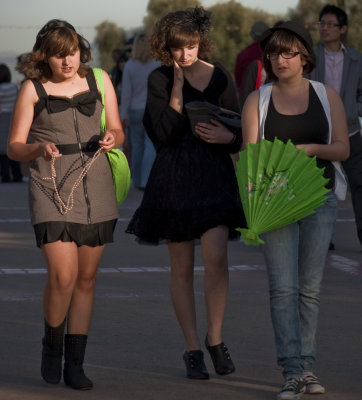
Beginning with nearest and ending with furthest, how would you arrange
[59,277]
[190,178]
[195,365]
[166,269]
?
[59,277], [195,365], [190,178], [166,269]

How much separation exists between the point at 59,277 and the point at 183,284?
75cm

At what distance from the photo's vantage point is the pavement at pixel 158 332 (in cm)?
590

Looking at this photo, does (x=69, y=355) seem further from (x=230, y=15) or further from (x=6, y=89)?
(x=230, y=15)

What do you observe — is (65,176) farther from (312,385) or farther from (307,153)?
(312,385)

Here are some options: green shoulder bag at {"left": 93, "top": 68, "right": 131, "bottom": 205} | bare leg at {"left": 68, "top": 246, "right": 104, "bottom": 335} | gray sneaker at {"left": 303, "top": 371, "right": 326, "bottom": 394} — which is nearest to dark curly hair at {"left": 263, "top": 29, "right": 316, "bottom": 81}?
green shoulder bag at {"left": 93, "top": 68, "right": 131, "bottom": 205}

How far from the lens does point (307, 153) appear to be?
5695 mm

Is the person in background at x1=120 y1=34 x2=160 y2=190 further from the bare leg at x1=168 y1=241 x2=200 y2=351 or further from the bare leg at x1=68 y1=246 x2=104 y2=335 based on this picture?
the bare leg at x1=68 y1=246 x2=104 y2=335

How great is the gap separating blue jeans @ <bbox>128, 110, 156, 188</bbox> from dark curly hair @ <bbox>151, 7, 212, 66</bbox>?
35.5 ft

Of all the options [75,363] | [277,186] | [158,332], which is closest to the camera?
[277,186]

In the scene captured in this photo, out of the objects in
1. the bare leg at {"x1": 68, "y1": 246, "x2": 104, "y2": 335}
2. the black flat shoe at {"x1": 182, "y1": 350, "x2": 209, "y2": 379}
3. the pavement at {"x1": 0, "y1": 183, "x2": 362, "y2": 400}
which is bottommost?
the pavement at {"x1": 0, "y1": 183, "x2": 362, "y2": 400}

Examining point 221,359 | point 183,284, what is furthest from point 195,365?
point 183,284

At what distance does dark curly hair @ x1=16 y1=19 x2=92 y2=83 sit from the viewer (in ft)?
19.2

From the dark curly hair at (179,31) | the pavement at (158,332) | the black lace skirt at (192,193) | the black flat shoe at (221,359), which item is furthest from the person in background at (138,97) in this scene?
the black flat shoe at (221,359)

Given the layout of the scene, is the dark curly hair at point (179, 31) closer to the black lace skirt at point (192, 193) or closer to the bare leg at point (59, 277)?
the black lace skirt at point (192, 193)
